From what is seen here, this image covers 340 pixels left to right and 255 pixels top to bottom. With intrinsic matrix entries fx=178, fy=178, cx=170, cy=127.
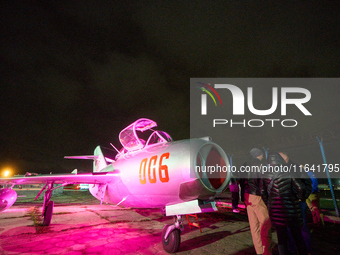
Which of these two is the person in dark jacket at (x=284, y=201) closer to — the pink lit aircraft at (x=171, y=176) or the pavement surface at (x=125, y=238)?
the pink lit aircraft at (x=171, y=176)

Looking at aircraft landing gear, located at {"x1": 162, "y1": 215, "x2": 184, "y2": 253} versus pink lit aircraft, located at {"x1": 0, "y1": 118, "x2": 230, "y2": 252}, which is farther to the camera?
aircraft landing gear, located at {"x1": 162, "y1": 215, "x2": 184, "y2": 253}

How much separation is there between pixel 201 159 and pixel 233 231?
4064 millimetres

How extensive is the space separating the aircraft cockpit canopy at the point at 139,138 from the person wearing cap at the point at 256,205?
2.14m

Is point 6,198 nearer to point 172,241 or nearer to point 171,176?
point 172,241

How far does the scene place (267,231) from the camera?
3.57 m

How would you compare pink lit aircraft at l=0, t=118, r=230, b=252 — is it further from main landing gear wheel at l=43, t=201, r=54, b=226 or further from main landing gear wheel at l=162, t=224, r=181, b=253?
main landing gear wheel at l=43, t=201, r=54, b=226

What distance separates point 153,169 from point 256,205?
2.38 m

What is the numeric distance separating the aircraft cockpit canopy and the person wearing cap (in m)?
2.14

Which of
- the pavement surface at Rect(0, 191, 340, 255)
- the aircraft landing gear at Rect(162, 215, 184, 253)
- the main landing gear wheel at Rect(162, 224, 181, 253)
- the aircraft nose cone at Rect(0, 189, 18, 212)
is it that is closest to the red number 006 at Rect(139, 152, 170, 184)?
the aircraft landing gear at Rect(162, 215, 184, 253)

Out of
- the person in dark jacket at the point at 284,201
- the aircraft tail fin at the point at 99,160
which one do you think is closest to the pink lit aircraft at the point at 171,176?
the person in dark jacket at the point at 284,201

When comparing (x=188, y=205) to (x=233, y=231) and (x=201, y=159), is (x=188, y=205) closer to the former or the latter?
(x=201, y=159)

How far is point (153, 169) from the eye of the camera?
389cm

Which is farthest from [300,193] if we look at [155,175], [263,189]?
[155,175]

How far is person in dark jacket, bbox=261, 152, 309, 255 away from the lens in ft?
10.0
